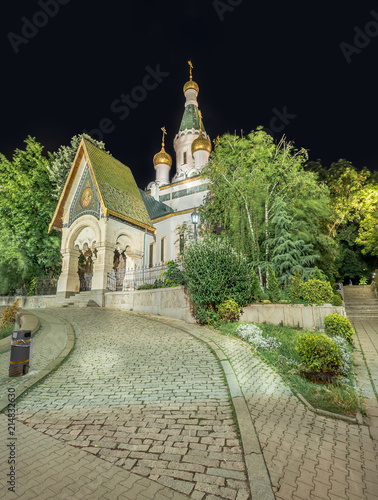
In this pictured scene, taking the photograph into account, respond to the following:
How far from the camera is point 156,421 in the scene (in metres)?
3.57

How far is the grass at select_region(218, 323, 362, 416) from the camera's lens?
A: 4.21m

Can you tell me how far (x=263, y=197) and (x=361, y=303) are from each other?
11395 mm

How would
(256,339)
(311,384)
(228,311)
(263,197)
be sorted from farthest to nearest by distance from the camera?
(263,197) < (228,311) < (256,339) < (311,384)

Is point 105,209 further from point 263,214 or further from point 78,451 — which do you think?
point 78,451

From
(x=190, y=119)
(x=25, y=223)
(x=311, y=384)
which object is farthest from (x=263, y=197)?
(x=190, y=119)

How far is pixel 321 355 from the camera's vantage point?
548cm

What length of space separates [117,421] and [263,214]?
14839 mm

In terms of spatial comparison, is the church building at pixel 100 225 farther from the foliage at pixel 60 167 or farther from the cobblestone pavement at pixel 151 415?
the cobblestone pavement at pixel 151 415

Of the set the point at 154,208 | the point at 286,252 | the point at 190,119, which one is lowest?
the point at 286,252

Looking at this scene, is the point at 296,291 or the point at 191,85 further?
the point at 191,85

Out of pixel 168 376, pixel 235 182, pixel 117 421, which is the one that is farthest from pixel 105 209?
pixel 117 421

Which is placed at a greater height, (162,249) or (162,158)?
(162,158)

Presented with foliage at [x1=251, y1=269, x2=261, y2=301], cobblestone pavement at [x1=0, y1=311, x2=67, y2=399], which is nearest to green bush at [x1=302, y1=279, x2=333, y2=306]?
foliage at [x1=251, y1=269, x2=261, y2=301]

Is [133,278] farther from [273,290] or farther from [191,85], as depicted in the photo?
[191,85]
